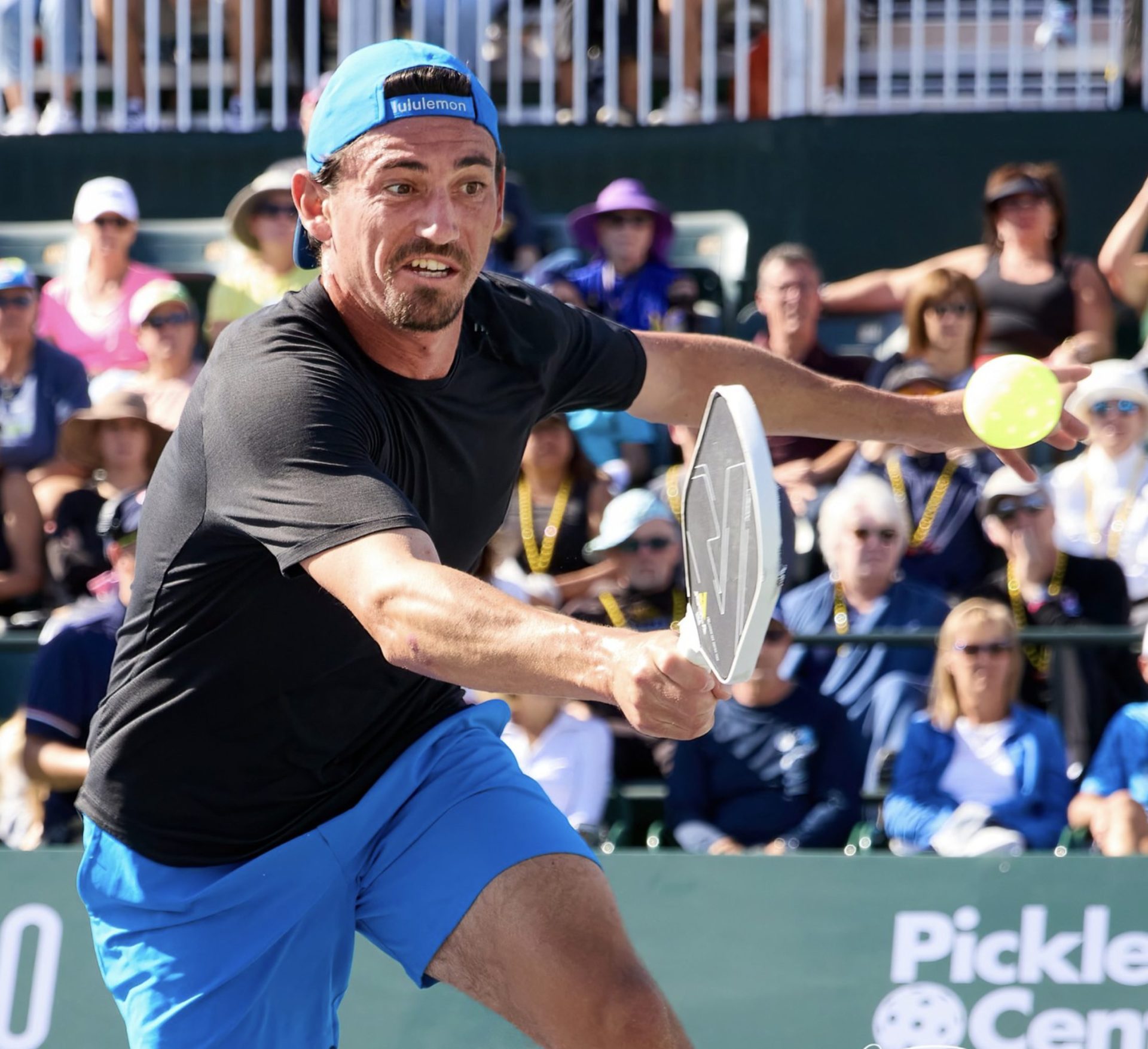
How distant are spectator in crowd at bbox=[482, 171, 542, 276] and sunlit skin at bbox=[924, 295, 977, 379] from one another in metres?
2.00

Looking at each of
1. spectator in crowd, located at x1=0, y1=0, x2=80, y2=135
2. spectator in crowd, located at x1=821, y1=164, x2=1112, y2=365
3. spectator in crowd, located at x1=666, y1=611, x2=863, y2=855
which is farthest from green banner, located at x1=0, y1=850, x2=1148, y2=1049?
spectator in crowd, located at x1=0, y1=0, x2=80, y2=135

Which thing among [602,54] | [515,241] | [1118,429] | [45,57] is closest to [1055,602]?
[1118,429]

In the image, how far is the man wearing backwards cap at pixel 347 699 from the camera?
3.07m

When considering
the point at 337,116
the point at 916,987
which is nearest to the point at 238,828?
the point at 337,116

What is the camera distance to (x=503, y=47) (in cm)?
1072

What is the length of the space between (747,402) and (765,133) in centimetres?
788

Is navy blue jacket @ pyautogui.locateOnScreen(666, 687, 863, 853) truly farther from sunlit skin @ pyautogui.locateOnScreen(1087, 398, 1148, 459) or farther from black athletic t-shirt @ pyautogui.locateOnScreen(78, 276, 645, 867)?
black athletic t-shirt @ pyautogui.locateOnScreen(78, 276, 645, 867)

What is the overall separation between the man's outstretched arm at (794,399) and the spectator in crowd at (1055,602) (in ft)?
7.78

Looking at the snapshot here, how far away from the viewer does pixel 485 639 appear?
241cm

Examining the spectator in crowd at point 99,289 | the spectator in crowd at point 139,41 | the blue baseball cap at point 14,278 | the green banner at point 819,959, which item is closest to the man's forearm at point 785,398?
the green banner at point 819,959

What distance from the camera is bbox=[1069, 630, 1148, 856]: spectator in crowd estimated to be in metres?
5.43

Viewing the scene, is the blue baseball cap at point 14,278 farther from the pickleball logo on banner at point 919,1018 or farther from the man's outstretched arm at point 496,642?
the man's outstretched arm at point 496,642

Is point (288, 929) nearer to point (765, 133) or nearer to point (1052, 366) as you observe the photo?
point (1052, 366)

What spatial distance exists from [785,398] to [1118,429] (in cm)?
330
